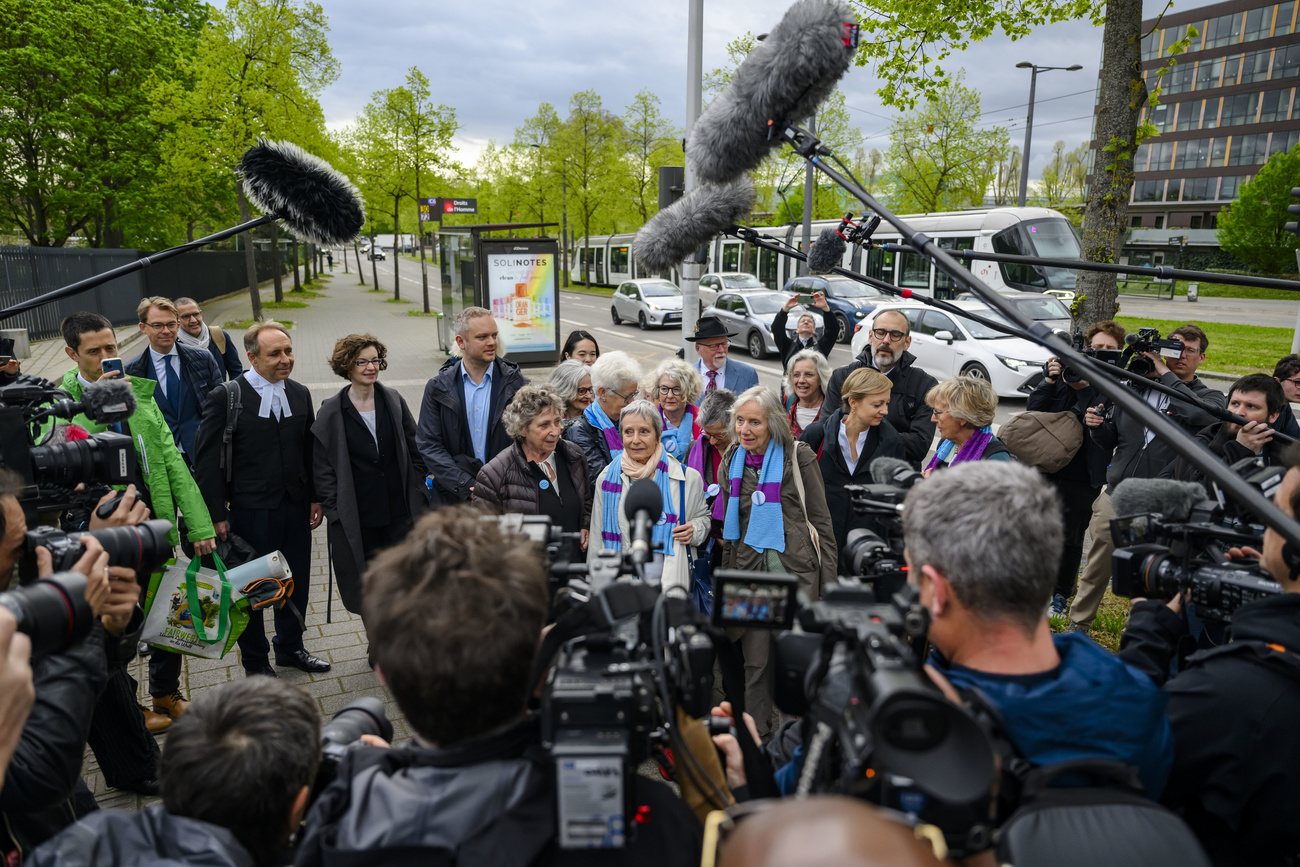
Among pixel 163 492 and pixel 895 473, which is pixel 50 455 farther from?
pixel 895 473

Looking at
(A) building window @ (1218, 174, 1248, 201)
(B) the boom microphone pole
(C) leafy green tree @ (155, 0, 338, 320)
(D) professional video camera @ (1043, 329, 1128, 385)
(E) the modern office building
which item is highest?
(E) the modern office building

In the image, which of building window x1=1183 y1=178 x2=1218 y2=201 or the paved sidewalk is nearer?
the paved sidewalk

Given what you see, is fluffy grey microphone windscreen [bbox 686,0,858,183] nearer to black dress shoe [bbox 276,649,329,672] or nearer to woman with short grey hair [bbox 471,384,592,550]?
woman with short grey hair [bbox 471,384,592,550]

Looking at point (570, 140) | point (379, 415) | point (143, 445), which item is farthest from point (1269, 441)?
point (570, 140)

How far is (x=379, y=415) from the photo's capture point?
477 cm

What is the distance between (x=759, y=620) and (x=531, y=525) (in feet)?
1.97

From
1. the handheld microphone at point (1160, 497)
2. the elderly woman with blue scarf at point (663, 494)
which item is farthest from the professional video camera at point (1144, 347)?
the elderly woman with blue scarf at point (663, 494)

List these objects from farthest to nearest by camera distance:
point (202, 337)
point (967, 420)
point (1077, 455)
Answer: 1. point (202, 337)
2. point (1077, 455)
3. point (967, 420)

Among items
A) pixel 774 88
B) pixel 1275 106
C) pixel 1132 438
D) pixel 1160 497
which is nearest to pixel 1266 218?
pixel 1275 106

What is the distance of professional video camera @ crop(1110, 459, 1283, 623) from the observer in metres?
2.11

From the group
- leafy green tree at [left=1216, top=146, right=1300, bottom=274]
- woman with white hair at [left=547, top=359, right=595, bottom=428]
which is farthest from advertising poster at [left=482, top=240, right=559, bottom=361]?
leafy green tree at [left=1216, top=146, right=1300, bottom=274]

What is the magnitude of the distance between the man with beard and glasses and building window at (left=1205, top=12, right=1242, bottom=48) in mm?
80816

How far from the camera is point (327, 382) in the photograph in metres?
14.3

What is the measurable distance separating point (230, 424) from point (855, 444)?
3710 mm
